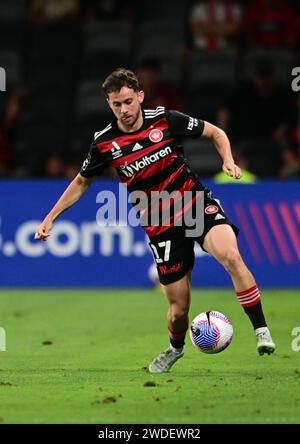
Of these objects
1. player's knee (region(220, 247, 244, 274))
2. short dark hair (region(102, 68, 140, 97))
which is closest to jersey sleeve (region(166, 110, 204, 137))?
short dark hair (region(102, 68, 140, 97))

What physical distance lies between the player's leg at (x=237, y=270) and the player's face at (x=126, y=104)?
1.04 metres

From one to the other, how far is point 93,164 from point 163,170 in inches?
21.6

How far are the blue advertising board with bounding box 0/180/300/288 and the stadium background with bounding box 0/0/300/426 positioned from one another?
0.05 ft

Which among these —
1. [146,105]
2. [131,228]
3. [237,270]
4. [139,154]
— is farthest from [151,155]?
[146,105]

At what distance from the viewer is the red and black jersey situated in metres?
9.02

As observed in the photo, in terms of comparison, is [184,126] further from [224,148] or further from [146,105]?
[146,105]

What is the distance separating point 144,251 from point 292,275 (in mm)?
1963

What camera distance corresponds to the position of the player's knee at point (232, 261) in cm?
865

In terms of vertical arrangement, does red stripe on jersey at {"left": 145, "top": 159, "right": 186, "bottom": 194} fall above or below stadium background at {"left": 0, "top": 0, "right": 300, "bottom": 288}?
below

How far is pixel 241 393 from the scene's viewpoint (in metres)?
8.01

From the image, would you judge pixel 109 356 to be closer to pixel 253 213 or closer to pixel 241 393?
pixel 241 393

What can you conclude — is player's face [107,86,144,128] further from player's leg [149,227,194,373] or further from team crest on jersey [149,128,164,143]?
player's leg [149,227,194,373]

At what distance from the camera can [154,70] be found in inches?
703
